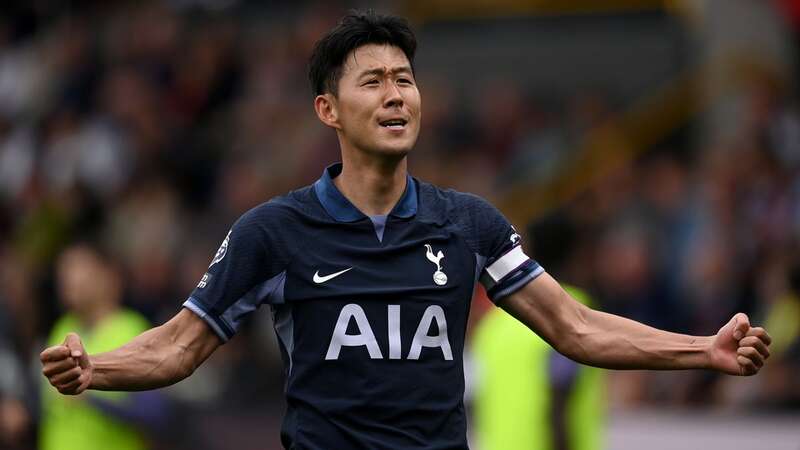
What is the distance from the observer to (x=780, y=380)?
391 inches

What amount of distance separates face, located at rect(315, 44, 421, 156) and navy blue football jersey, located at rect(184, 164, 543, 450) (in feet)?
0.69

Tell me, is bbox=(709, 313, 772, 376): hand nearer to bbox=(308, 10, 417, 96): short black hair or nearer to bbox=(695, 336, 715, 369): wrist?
bbox=(695, 336, 715, 369): wrist

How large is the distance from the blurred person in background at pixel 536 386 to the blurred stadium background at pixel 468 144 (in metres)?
2.95

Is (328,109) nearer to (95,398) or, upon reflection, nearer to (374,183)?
(374,183)

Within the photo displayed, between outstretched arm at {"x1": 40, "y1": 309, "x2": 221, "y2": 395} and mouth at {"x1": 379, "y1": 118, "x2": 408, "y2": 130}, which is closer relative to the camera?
outstretched arm at {"x1": 40, "y1": 309, "x2": 221, "y2": 395}

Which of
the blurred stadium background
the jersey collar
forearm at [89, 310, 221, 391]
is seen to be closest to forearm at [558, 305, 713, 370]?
the jersey collar

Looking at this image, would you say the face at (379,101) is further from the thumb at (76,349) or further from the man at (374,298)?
the thumb at (76,349)

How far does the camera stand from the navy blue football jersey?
4863 mm

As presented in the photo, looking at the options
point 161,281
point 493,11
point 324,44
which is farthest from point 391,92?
point 493,11

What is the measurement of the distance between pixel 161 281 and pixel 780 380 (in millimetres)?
6430

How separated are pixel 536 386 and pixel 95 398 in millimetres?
2054

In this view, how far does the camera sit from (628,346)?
200 inches

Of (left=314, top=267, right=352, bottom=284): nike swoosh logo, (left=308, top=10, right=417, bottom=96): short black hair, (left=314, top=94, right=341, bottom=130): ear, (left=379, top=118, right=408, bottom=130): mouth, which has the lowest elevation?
(left=314, top=267, right=352, bottom=284): nike swoosh logo

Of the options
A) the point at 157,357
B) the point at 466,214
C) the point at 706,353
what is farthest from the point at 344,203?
the point at 706,353
